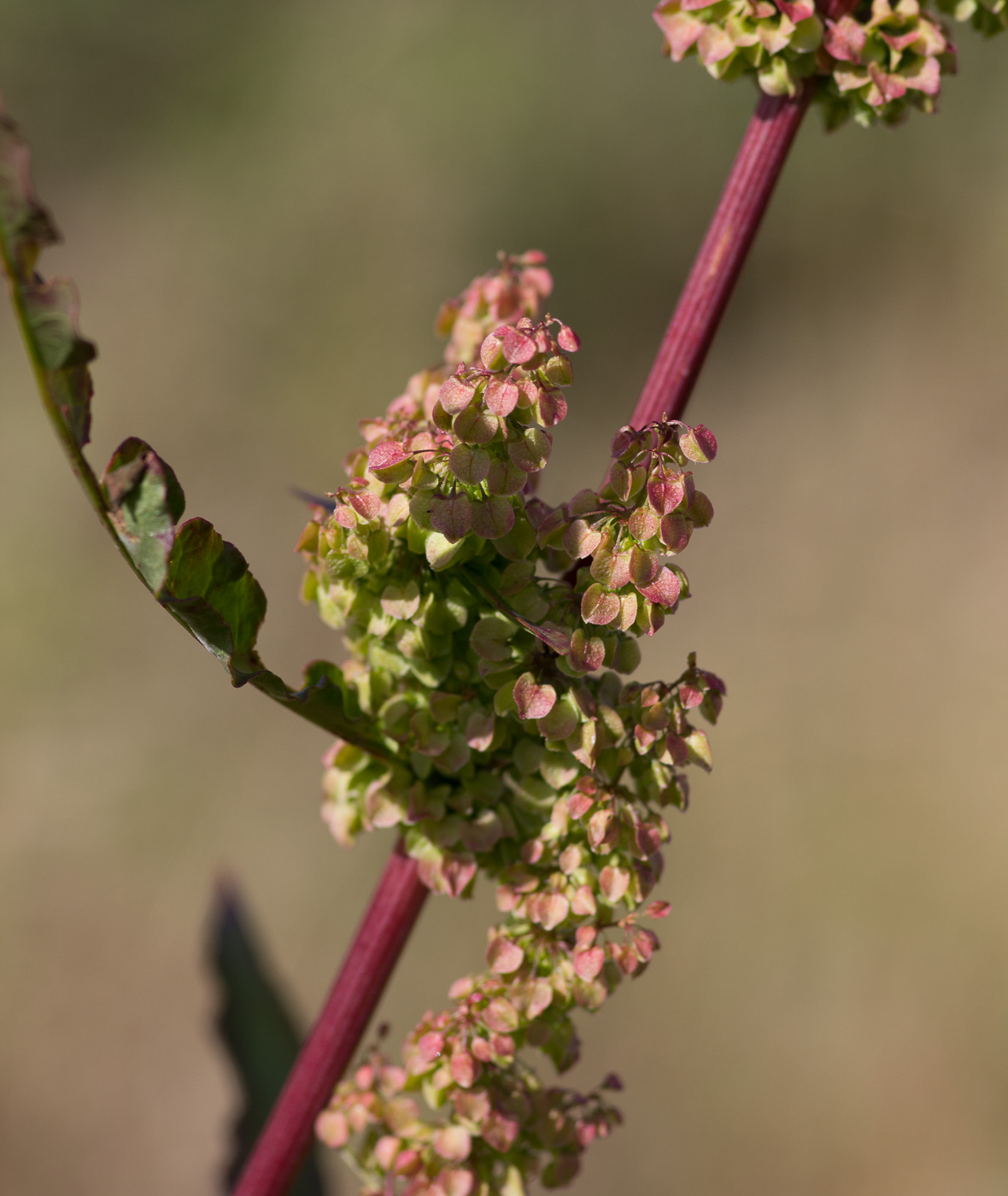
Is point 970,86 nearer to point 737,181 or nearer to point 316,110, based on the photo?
point 316,110

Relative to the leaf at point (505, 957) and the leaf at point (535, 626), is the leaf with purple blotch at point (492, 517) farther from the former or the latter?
the leaf at point (505, 957)

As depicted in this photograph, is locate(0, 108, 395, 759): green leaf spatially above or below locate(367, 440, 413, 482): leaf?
below

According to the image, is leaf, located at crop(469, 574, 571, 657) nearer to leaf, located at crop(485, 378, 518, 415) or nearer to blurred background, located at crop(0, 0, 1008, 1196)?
leaf, located at crop(485, 378, 518, 415)

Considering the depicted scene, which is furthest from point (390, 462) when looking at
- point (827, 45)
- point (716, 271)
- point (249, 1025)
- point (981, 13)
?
point (249, 1025)

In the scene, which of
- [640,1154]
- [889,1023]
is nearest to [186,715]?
[640,1154]

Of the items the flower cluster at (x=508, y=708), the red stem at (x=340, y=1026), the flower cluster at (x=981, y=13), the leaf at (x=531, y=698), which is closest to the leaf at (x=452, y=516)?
the flower cluster at (x=508, y=708)

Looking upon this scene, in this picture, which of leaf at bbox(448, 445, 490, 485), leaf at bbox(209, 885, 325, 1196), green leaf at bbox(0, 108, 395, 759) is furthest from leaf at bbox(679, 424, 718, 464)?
leaf at bbox(209, 885, 325, 1196)
